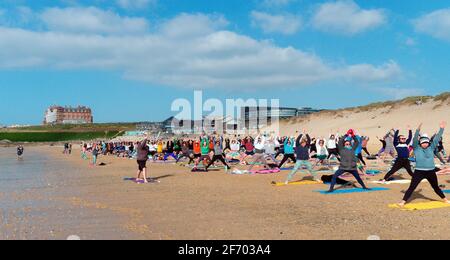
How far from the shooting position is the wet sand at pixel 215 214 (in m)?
6.79

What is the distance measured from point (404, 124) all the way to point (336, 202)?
31975 mm

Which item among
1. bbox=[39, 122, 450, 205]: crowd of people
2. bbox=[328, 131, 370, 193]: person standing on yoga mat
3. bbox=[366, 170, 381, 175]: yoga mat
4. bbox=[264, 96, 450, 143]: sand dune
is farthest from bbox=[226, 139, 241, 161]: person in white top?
bbox=[264, 96, 450, 143]: sand dune

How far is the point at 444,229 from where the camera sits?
6.76 meters

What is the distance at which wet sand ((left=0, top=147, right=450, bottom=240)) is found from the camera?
6.79 metres

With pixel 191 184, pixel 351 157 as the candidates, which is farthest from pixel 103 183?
pixel 351 157

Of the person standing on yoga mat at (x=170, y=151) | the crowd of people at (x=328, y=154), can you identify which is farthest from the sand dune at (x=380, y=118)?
the person standing on yoga mat at (x=170, y=151)

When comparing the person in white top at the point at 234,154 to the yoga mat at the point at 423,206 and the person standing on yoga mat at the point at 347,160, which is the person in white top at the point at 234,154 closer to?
the person standing on yoga mat at the point at 347,160

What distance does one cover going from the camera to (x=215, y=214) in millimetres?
8461

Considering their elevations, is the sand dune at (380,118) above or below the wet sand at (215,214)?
above

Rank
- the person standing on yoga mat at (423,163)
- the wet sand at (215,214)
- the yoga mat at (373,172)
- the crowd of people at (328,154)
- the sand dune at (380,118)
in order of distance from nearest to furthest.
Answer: the wet sand at (215,214)
the person standing on yoga mat at (423,163)
the crowd of people at (328,154)
the yoga mat at (373,172)
the sand dune at (380,118)

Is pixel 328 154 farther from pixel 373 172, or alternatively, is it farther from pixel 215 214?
pixel 215 214

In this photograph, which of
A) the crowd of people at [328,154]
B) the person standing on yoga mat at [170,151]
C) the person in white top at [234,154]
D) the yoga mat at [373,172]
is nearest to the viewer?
the crowd of people at [328,154]
